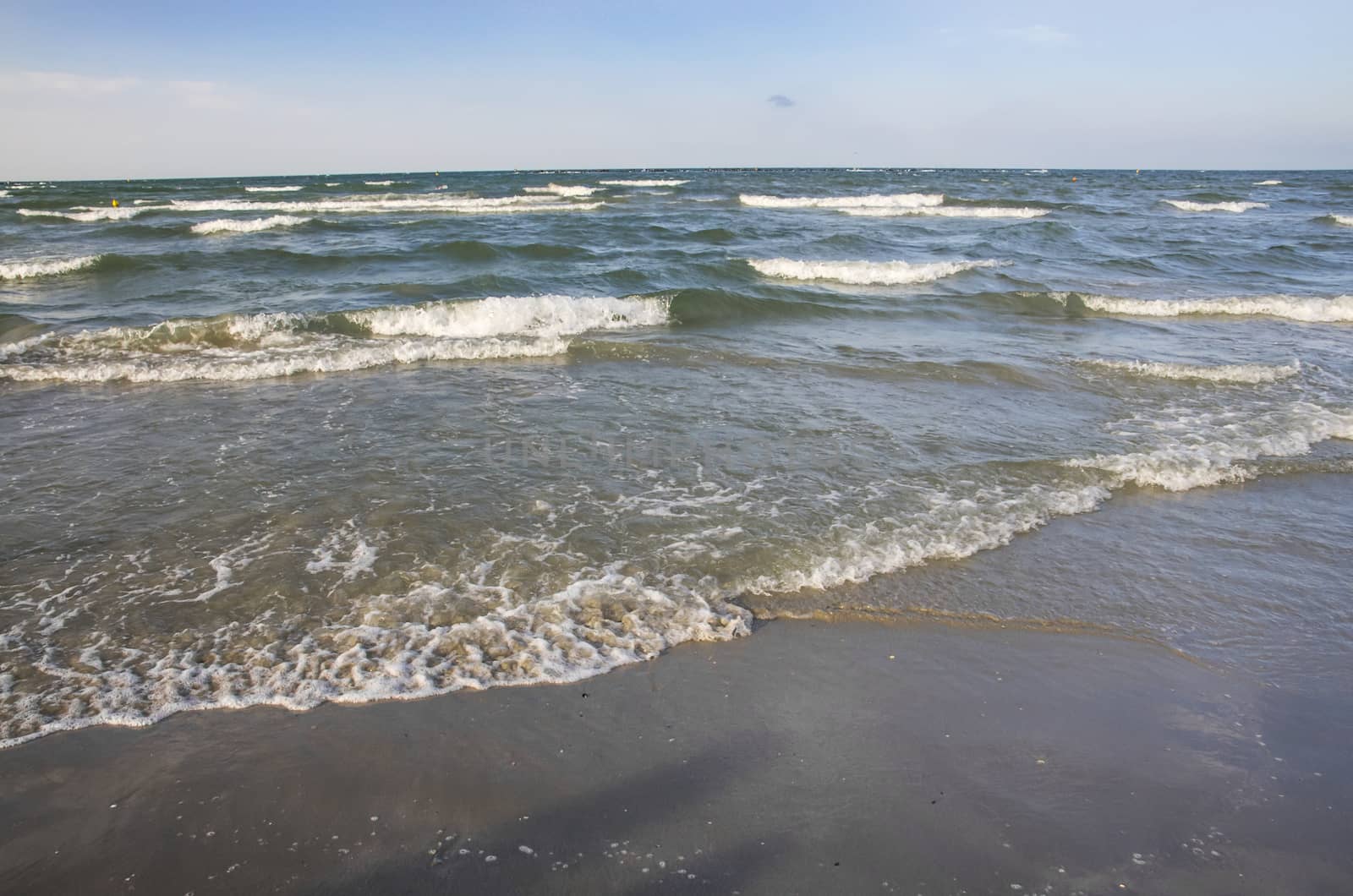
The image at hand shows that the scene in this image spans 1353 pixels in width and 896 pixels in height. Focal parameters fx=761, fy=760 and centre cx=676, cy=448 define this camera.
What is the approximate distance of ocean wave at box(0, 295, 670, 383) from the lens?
28.6 ft

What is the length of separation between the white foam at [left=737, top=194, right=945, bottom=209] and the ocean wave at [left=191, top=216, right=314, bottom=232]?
786 inches

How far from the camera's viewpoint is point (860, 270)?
53.8ft

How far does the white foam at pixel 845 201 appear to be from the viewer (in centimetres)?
3666

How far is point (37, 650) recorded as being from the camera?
3.61 meters

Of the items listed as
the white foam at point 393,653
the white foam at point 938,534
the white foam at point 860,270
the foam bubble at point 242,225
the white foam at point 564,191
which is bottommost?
the white foam at point 393,653

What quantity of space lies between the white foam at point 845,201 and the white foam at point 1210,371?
28122 millimetres

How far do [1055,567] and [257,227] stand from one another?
25.7 m

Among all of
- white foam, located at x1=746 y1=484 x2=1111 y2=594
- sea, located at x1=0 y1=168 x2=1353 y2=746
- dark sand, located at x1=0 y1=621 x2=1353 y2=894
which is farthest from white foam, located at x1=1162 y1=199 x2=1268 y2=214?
dark sand, located at x1=0 y1=621 x2=1353 y2=894

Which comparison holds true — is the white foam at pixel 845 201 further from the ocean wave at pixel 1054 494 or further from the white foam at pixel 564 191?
the ocean wave at pixel 1054 494

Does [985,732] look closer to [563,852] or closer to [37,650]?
[563,852]

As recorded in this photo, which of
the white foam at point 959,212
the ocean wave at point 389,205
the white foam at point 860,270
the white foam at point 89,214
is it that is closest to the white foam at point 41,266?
the white foam at point 89,214

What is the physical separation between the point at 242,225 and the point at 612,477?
75.9 ft

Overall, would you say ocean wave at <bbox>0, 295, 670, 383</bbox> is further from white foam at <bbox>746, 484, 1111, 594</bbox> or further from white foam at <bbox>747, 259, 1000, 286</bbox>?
white foam at <bbox>746, 484, 1111, 594</bbox>

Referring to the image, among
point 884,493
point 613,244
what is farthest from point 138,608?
point 613,244
